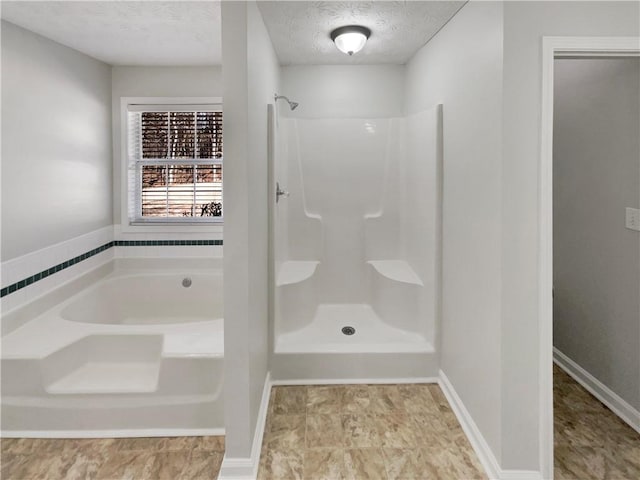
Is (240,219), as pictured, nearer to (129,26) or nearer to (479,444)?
(479,444)

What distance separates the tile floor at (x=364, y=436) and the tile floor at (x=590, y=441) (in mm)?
455

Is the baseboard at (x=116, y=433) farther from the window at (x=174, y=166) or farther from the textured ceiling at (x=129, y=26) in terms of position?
the textured ceiling at (x=129, y=26)

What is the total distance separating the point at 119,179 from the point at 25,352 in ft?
6.45

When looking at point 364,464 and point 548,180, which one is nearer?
point 548,180

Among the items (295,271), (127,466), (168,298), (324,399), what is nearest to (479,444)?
(324,399)

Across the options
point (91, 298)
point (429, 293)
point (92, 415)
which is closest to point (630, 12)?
point (429, 293)

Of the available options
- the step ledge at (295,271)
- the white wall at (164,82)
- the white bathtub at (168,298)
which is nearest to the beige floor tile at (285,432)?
the step ledge at (295,271)

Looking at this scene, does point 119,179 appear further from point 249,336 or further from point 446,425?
point 446,425

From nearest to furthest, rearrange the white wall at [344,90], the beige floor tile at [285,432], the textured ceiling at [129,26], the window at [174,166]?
1. the beige floor tile at [285,432]
2. the textured ceiling at [129,26]
3. the white wall at [344,90]
4. the window at [174,166]

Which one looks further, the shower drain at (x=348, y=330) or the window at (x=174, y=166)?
the window at (x=174, y=166)

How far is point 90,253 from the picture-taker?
11.6ft

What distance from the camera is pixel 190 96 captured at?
384 centimetres

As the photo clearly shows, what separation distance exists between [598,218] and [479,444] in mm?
1566

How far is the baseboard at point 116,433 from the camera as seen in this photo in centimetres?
230
